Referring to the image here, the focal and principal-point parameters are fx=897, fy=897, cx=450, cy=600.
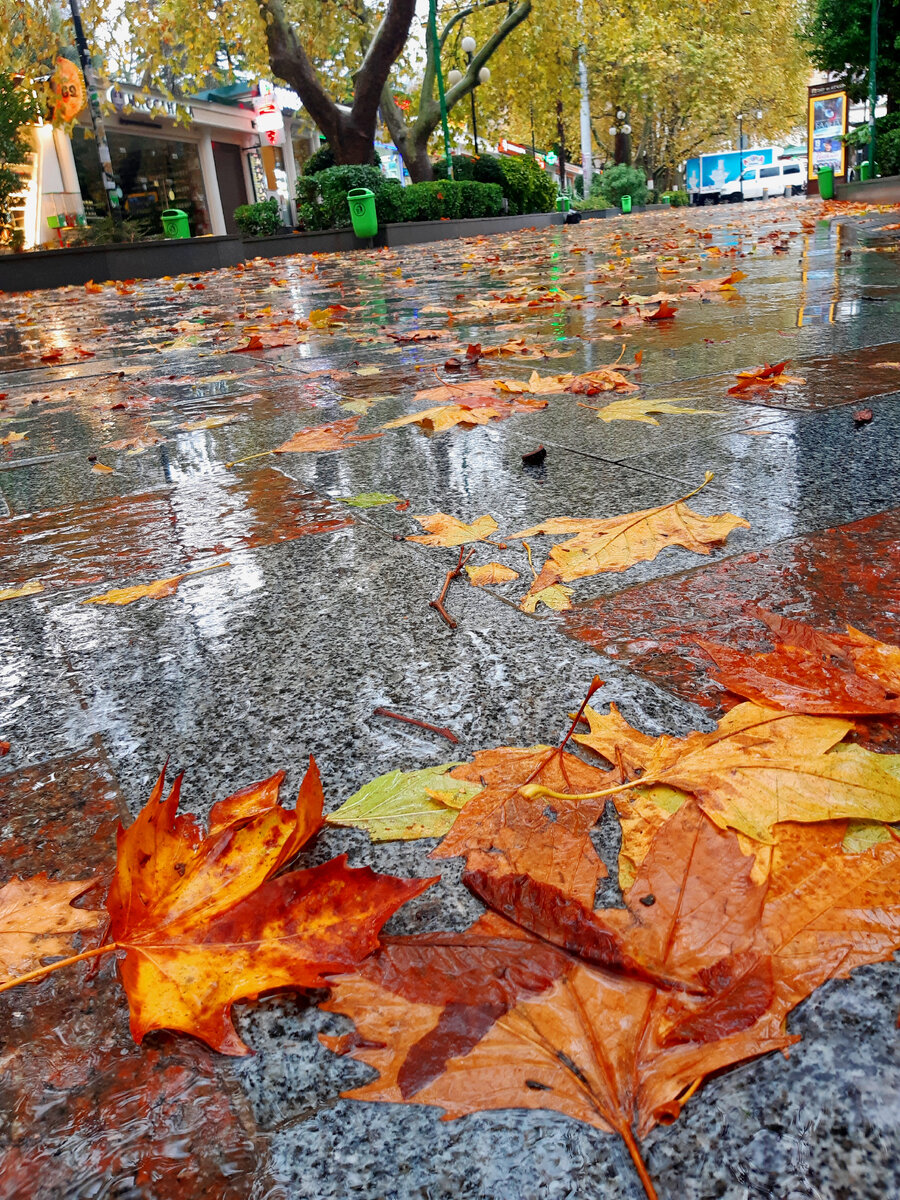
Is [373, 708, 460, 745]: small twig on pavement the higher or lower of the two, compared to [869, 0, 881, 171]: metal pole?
lower

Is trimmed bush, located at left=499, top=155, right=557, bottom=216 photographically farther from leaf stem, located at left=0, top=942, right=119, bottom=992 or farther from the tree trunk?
leaf stem, located at left=0, top=942, right=119, bottom=992

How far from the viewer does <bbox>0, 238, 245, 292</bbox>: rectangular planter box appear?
13.9 m

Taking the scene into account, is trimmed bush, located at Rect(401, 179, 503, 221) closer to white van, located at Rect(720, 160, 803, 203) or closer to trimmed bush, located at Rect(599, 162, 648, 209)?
trimmed bush, located at Rect(599, 162, 648, 209)

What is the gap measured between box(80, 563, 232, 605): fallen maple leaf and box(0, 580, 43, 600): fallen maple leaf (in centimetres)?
15

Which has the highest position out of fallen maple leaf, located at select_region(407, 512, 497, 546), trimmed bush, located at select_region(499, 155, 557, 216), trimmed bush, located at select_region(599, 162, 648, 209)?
trimmed bush, located at select_region(599, 162, 648, 209)

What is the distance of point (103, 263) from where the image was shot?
14398 millimetres

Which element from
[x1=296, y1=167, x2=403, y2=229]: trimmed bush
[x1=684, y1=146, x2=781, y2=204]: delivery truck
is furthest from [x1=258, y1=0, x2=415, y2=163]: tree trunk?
[x1=684, y1=146, x2=781, y2=204]: delivery truck

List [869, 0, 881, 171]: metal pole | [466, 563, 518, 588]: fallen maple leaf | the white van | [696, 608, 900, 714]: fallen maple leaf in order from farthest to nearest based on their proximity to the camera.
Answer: the white van < [869, 0, 881, 171]: metal pole < [466, 563, 518, 588]: fallen maple leaf < [696, 608, 900, 714]: fallen maple leaf

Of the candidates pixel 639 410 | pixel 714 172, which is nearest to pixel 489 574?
pixel 639 410

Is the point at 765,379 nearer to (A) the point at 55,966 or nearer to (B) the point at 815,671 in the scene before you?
(B) the point at 815,671

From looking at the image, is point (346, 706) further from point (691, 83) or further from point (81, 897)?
point (691, 83)

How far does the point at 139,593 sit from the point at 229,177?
35.4 metres

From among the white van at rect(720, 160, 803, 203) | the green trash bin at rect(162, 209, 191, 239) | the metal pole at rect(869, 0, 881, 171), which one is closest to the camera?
the metal pole at rect(869, 0, 881, 171)

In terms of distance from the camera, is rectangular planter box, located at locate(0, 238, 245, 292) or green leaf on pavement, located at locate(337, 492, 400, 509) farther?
rectangular planter box, located at locate(0, 238, 245, 292)
